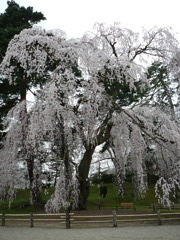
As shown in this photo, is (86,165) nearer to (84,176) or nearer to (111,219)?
(84,176)

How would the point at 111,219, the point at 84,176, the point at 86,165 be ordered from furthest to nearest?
the point at 86,165, the point at 84,176, the point at 111,219

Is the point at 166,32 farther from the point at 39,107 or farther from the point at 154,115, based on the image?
the point at 39,107

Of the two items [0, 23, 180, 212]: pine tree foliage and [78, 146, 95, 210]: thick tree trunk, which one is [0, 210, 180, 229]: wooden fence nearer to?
[0, 23, 180, 212]: pine tree foliage

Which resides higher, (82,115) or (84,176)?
(82,115)

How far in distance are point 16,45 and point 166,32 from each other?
6.95 metres

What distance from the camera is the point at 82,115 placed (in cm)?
1292

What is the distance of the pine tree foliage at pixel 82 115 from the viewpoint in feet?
39.4

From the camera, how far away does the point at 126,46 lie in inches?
555

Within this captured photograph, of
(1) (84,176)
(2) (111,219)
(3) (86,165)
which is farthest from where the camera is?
(3) (86,165)

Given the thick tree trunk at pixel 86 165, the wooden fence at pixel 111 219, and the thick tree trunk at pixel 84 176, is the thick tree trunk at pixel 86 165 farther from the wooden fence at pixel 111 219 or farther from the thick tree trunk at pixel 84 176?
the wooden fence at pixel 111 219

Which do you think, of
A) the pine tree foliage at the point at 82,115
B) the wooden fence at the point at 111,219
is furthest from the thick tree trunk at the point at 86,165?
the wooden fence at the point at 111,219

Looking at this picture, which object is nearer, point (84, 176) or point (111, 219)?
point (111, 219)

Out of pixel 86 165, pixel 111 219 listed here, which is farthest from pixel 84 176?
pixel 111 219

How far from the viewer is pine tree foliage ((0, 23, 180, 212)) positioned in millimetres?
12000
